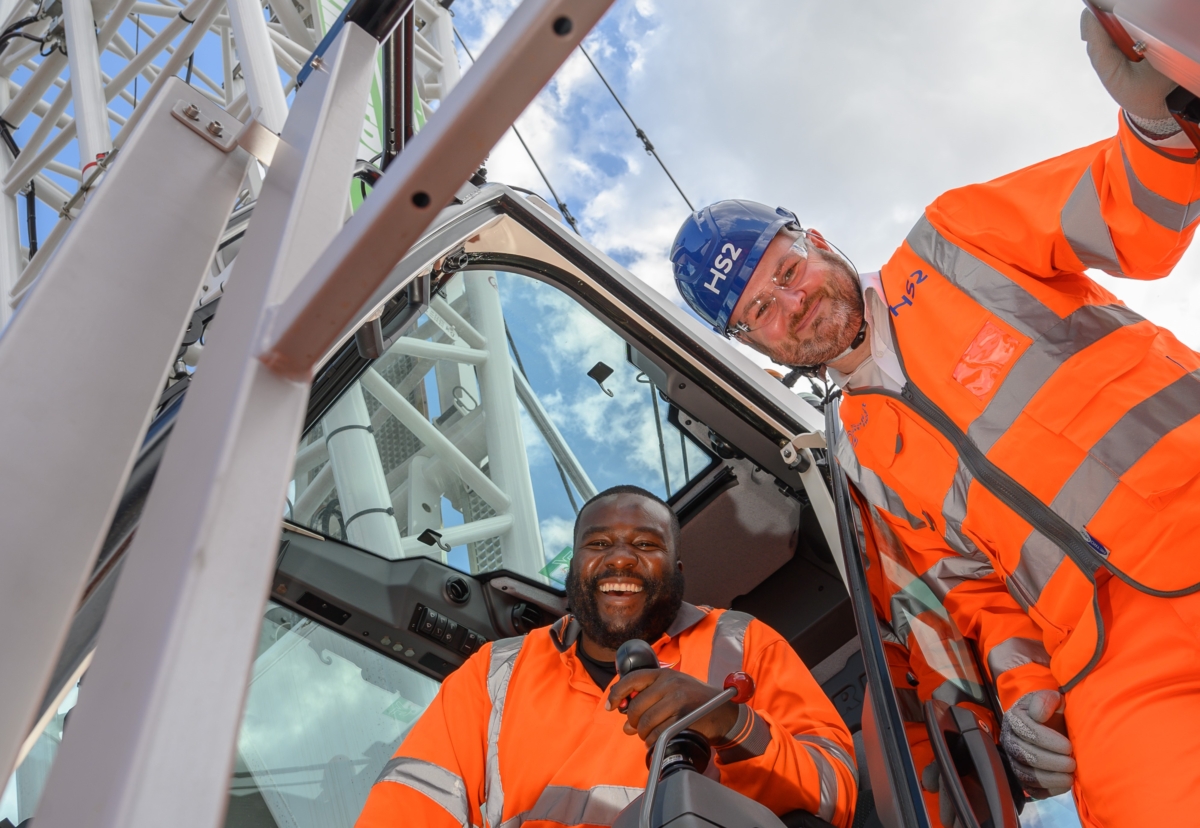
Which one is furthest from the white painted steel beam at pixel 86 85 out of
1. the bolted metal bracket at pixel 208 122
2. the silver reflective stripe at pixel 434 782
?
the bolted metal bracket at pixel 208 122

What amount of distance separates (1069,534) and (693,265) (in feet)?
4.71

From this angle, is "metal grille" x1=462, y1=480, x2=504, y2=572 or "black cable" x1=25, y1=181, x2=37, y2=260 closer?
"metal grille" x1=462, y1=480, x2=504, y2=572

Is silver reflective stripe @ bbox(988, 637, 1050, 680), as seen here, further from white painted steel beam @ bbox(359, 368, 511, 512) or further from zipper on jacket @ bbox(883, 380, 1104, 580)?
white painted steel beam @ bbox(359, 368, 511, 512)

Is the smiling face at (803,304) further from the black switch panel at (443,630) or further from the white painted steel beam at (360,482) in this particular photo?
the white painted steel beam at (360,482)

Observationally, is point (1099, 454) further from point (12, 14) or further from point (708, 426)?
point (12, 14)

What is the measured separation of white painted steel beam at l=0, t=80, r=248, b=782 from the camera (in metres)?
0.66

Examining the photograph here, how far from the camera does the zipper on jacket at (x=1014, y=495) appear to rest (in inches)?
71.4

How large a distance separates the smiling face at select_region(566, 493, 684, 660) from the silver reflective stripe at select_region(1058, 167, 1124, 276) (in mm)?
1601

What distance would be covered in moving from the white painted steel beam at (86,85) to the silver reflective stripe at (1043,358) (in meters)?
3.89

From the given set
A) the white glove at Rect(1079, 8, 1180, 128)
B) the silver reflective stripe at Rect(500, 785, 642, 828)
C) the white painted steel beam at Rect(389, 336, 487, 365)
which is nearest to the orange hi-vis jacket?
the white glove at Rect(1079, 8, 1180, 128)

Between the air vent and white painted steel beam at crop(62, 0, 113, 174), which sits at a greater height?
white painted steel beam at crop(62, 0, 113, 174)

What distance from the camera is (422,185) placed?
688 millimetres

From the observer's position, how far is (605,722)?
7.54 ft

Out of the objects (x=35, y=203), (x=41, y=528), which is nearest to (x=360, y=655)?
(x=41, y=528)
